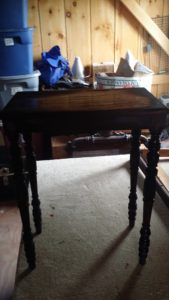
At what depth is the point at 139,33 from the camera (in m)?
2.43

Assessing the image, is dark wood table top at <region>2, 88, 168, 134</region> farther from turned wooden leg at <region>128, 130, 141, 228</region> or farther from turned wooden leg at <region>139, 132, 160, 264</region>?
turned wooden leg at <region>128, 130, 141, 228</region>

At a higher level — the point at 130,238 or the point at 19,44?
the point at 19,44

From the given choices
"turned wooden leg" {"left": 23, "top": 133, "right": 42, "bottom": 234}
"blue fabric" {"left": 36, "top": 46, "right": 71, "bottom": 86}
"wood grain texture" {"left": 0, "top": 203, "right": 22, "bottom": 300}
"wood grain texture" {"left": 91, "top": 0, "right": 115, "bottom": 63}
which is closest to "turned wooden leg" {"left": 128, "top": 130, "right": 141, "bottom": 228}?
"turned wooden leg" {"left": 23, "top": 133, "right": 42, "bottom": 234}

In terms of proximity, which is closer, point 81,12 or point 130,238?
→ point 130,238

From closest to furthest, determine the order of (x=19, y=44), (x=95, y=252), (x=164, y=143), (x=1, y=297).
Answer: (x=1, y=297) < (x=95, y=252) < (x=19, y=44) < (x=164, y=143)

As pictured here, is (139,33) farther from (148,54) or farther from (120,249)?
(120,249)

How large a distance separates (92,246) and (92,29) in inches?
74.0

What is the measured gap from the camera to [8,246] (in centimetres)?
127

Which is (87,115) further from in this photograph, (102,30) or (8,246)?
(102,30)

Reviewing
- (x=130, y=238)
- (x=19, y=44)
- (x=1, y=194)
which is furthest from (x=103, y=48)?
(x=130, y=238)

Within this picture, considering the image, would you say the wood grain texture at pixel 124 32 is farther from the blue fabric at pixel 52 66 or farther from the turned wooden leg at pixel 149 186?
the turned wooden leg at pixel 149 186

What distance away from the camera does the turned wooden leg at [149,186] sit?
3.15ft

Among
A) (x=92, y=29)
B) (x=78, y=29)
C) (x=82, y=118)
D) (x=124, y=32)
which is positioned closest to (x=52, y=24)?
(x=78, y=29)

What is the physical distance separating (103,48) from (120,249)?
184 centimetres
